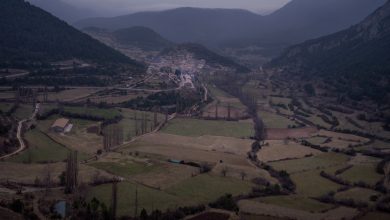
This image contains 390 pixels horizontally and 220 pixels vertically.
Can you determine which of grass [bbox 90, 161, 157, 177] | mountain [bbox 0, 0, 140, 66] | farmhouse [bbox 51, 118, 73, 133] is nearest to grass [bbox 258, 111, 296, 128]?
farmhouse [bbox 51, 118, 73, 133]

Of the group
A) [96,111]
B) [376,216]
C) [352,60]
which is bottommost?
[376,216]

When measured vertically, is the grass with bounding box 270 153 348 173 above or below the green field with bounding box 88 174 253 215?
above

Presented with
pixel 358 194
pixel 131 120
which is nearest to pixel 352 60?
pixel 131 120

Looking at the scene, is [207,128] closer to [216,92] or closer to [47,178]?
[47,178]

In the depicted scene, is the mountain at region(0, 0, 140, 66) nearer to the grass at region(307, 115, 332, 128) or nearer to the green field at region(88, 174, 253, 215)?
the grass at region(307, 115, 332, 128)

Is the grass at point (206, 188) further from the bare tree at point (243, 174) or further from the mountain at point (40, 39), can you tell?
the mountain at point (40, 39)

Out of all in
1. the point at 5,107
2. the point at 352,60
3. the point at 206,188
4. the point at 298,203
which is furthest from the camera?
the point at 352,60
